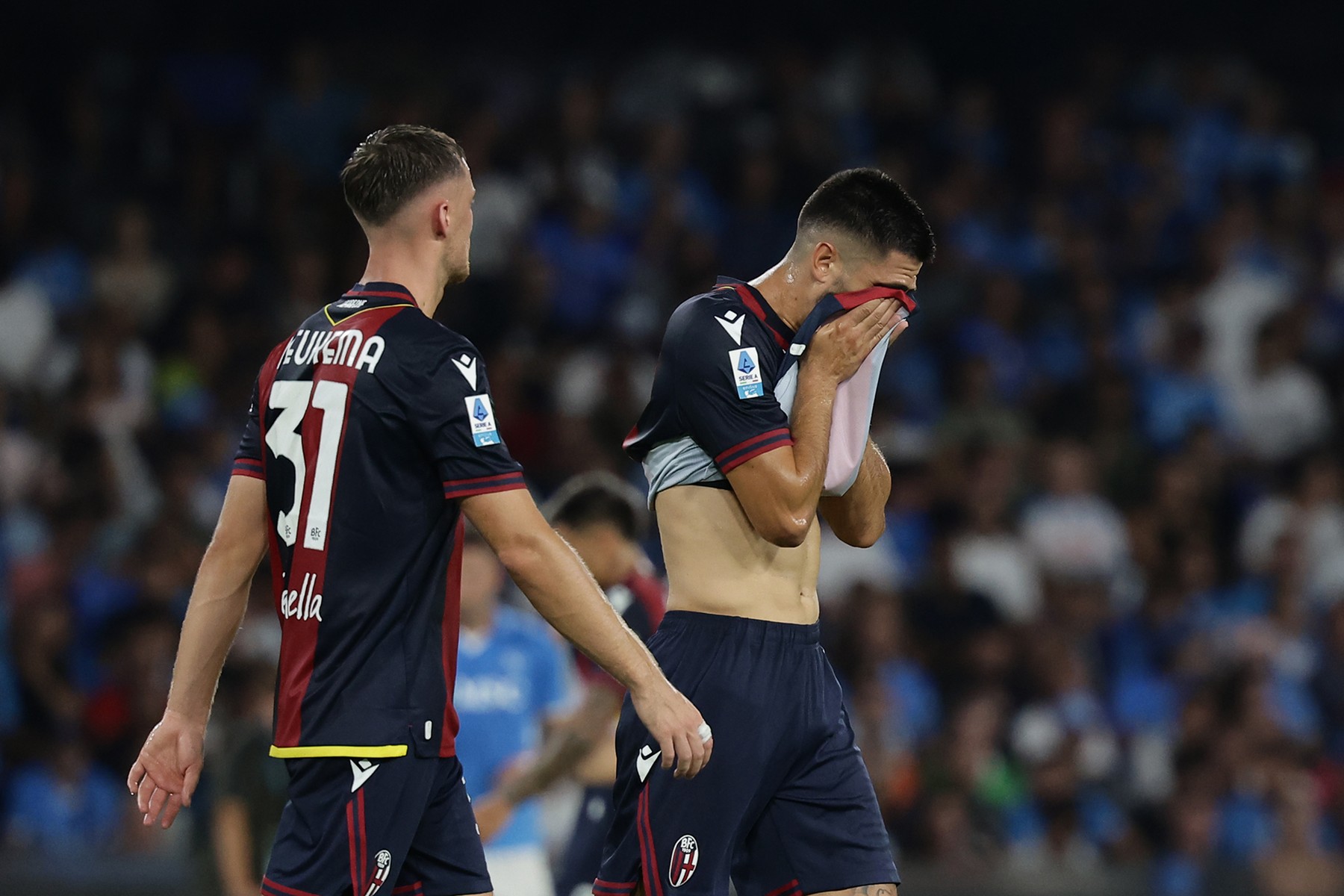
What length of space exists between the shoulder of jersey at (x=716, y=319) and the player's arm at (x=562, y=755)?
6.64 ft

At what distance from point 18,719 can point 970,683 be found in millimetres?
5235

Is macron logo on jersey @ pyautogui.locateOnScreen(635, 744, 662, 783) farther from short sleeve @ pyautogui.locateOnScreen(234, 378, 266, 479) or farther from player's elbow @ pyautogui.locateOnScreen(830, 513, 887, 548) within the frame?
short sleeve @ pyautogui.locateOnScreen(234, 378, 266, 479)

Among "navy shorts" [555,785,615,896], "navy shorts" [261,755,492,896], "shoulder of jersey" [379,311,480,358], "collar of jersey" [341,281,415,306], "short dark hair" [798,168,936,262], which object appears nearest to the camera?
"navy shorts" [261,755,492,896]

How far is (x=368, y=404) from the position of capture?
4043 millimetres

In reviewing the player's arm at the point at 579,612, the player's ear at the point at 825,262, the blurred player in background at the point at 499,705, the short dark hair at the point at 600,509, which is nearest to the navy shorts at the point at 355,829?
the player's arm at the point at 579,612

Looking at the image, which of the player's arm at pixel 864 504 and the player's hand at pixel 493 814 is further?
the player's hand at pixel 493 814

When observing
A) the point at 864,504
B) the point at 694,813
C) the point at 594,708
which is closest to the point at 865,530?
the point at 864,504

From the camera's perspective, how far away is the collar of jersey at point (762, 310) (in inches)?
189

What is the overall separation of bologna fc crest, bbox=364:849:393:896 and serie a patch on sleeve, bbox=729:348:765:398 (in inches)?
56.2

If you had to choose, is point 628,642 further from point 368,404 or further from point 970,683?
point 970,683

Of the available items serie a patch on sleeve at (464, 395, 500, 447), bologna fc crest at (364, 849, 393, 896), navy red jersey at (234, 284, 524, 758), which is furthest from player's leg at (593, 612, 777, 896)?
serie a patch on sleeve at (464, 395, 500, 447)

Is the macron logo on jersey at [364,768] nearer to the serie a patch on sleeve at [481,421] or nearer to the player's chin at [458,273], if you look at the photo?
the serie a patch on sleeve at [481,421]

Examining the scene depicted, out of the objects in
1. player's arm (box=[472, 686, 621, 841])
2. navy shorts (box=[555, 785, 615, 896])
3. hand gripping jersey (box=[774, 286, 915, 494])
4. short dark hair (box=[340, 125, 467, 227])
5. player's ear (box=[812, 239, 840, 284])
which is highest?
short dark hair (box=[340, 125, 467, 227])

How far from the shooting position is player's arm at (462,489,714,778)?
4000 mm
